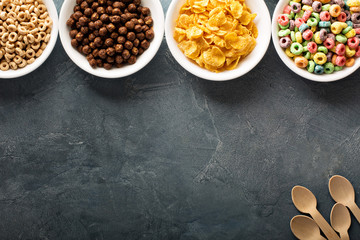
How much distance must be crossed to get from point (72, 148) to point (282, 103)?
814 millimetres

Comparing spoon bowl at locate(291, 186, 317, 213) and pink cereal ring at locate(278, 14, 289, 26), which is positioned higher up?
pink cereal ring at locate(278, 14, 289, 26)

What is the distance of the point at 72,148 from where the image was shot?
136 centimetres

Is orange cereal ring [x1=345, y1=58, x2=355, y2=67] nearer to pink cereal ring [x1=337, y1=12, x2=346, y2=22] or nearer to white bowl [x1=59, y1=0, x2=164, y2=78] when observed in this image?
pink cereal ring [x1=337, y1=12, x2=346, y2=22]

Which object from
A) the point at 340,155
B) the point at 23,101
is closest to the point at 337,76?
the point at 340,155

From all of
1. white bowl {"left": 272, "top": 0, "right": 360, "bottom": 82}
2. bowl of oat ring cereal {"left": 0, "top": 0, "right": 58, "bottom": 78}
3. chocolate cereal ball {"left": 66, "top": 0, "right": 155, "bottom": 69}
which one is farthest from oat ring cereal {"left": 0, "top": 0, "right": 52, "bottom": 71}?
white bowl {"left": 272, "top": 0, "right": 360, "bottom": 82}

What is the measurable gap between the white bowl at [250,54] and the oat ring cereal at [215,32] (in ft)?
0.06

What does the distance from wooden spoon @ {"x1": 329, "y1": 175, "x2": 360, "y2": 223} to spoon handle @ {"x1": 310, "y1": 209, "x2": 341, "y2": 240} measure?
0.09 m

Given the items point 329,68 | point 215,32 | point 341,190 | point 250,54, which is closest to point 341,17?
point 329,68

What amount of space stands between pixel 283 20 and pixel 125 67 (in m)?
0.57

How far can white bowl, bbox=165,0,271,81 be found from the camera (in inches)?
48.4

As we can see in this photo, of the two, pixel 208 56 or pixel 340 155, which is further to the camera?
pixel 340 155

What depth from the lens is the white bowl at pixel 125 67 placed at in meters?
1.22

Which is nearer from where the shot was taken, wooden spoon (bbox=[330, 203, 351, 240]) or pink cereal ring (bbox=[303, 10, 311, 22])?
pink cereal ring (bbox=[303, 10, 311, 22])

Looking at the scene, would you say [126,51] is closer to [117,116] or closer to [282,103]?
[117,116]
